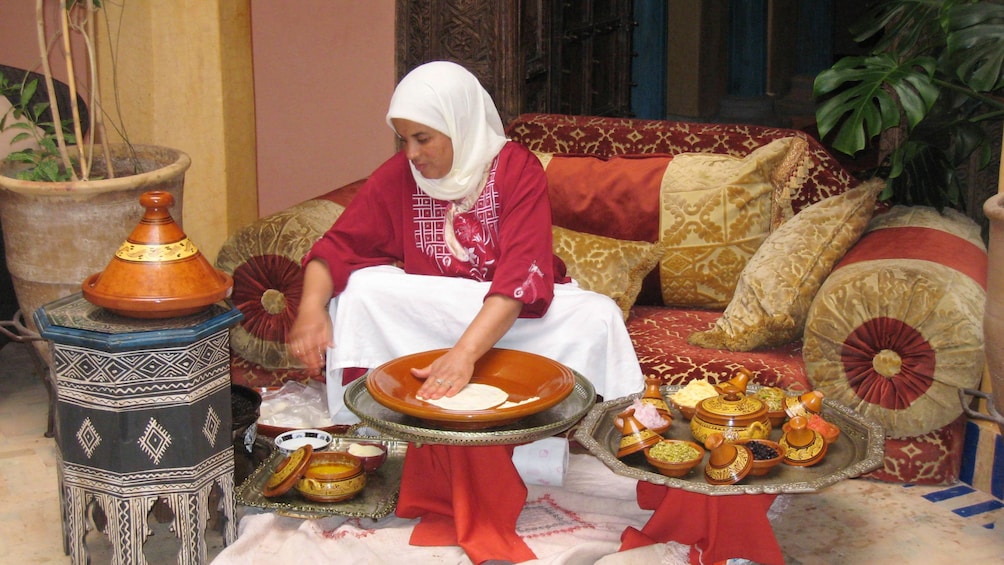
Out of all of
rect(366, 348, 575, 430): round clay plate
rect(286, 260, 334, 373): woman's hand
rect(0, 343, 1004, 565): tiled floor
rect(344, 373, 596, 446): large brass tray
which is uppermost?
rect(286, 260, 334, 373): woman's hand

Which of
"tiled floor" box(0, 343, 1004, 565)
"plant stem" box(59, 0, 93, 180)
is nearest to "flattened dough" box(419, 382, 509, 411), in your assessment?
"tiled floor" box(0, 343, 1004, 565)

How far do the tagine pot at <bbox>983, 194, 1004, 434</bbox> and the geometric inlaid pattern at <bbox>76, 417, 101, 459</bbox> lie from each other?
208 cm

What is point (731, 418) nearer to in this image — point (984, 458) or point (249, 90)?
point (984, 458)

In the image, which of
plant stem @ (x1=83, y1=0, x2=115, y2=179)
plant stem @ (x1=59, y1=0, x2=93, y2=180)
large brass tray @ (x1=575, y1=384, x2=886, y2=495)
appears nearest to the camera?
large brass tray @ (x1=575, y1=384, x2=886, y2=495)

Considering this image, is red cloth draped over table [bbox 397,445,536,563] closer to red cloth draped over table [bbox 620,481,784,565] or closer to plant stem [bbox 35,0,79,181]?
red cloth draped over table [bbox 620,481,784,565]

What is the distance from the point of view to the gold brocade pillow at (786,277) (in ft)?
11.4

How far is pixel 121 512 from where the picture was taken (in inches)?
108

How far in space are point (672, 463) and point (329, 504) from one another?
0.95 metres

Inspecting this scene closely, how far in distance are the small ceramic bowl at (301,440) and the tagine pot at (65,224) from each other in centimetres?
86

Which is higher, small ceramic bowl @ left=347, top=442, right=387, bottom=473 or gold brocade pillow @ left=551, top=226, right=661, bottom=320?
gold brocade pillow @ left=551, top=226, right=661, bottom=320

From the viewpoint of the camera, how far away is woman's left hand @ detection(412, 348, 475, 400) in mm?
2691

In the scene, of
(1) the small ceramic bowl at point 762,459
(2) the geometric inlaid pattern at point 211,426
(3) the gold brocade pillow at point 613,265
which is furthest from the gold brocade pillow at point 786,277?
(2) the geometric inlaid pattern at point 211,426

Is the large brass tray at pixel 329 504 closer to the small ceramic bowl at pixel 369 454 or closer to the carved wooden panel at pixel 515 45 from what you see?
the small ceramic bowl at pixel 369 454

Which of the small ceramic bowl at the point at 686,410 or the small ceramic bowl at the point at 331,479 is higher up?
the small ceramic bowl at the point at 686,410
